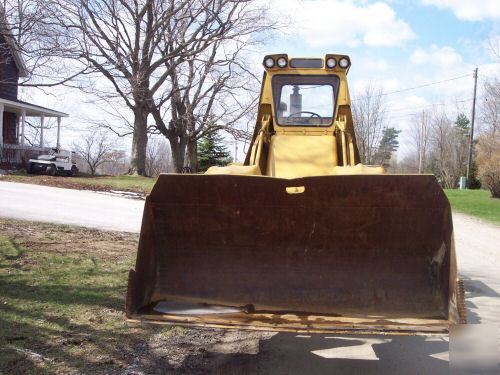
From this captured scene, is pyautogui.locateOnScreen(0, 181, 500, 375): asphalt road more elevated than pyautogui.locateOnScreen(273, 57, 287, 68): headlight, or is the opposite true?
pyautogui.locateOnScreen(273, 57, 287, 68): headlight

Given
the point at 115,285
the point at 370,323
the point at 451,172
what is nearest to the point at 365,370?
the point at 370,323

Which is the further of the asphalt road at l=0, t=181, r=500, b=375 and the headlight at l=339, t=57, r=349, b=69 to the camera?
the headlight at l=339, t=57, r=349, b=69

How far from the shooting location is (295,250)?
16.5ft

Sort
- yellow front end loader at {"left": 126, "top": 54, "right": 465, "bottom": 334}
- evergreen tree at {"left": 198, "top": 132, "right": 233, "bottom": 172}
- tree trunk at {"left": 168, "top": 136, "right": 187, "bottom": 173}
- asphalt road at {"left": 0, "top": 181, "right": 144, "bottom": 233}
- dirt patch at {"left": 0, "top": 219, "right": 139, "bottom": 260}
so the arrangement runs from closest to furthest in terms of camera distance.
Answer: yellow front end loader at {"left": 126, "top": 54, "right": 465, "bottom": 334}
dirt patch at {"left": 0, "top": 219, "right": 139, "bottom": 260}
asphalt road at {"left": 0, "top": 181, "right": 144, "bottom": 233}
tree trunk at {"left": 168, "top": 136, "right": 187, "bottom": 173}
evergreen tree at {"left": 198, "top": 132, "right": 233, "bottom": 172}

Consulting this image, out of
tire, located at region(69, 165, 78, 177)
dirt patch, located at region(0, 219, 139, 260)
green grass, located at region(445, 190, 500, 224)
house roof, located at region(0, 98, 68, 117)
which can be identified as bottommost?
dirt patch, located at region(0, 219, 139, 260)

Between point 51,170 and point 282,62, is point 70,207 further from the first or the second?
point 51,170

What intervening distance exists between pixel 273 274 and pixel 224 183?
3.19 feet

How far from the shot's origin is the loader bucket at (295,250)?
15.2 feet

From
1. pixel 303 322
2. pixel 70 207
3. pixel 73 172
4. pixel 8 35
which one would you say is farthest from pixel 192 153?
pixel 303 322

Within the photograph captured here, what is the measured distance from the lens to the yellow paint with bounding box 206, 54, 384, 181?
6.60m

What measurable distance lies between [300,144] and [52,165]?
23.5 meters

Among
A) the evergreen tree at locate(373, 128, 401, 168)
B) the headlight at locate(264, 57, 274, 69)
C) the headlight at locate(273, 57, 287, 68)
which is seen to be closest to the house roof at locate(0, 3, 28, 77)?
the headlight at locate(264, 57, 274, 69)

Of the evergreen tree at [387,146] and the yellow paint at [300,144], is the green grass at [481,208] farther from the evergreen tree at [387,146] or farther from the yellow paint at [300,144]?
the evergreen tree at [387,146]

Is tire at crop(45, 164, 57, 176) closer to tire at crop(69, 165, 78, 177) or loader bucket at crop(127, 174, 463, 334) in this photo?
tire at crop(69, 165, 78, 177)
